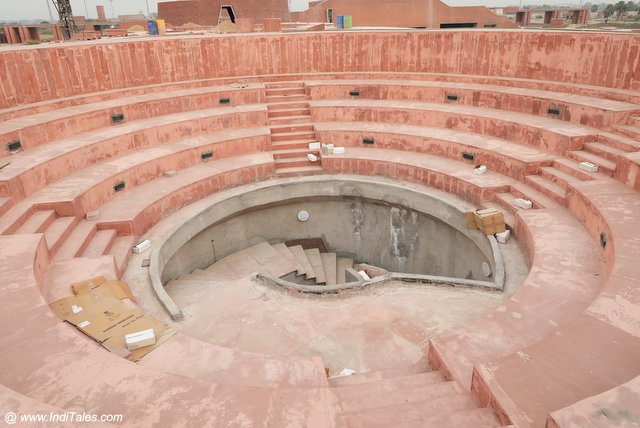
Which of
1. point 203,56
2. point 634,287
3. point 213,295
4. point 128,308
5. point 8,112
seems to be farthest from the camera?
point 203,56

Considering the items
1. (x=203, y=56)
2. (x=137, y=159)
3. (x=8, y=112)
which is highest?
(x=203, y=56)

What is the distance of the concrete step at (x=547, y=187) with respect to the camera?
25.6ft

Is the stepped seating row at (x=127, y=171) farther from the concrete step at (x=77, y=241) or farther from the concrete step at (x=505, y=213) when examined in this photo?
the concrete step at (x=505, y=213)

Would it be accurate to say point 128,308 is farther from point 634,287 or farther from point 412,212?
point 412,212

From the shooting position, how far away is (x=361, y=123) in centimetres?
1159

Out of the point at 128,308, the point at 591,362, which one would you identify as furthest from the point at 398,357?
the point at 128,308

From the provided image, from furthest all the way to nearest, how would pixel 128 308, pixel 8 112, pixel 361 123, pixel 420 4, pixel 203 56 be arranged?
→ pixel 420 4
pixel 203 56
pixel 361 123
pixel 8 112
pixel 128 308

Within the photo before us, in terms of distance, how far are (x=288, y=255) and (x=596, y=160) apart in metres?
6.52

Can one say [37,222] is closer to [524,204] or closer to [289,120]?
[289,120]

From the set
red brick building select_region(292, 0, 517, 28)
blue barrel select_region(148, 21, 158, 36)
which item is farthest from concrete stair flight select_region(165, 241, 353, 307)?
red brick building select_region(292, 0, 517, 28)

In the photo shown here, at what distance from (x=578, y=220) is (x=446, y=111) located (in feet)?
14.9

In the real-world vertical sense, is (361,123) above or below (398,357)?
above

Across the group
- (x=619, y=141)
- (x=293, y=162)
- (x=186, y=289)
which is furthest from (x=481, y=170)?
(x=186, y=289)

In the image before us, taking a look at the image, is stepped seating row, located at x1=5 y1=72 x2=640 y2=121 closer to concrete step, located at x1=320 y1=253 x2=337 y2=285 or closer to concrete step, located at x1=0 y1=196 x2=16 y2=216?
concrete step, located at x1=0 y1=196 x2=16 y2=216
